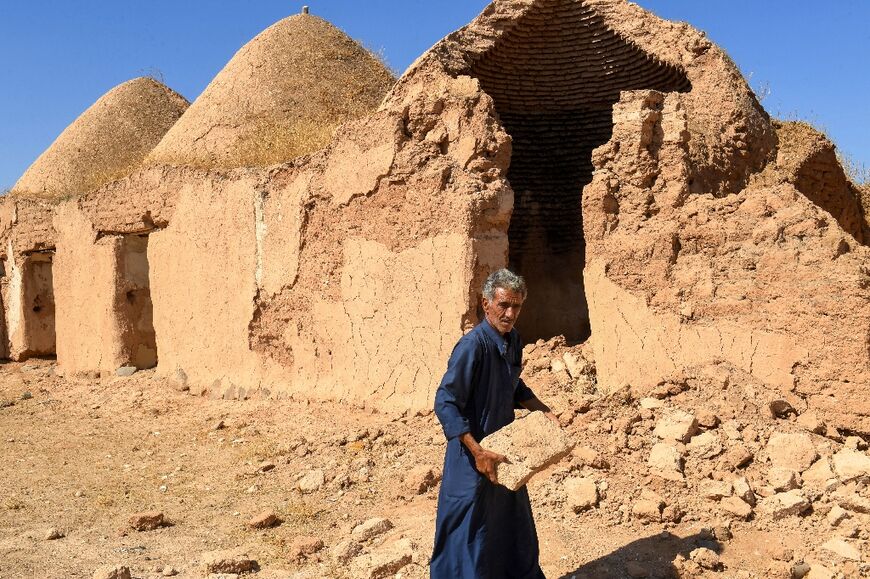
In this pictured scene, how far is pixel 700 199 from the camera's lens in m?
5.60

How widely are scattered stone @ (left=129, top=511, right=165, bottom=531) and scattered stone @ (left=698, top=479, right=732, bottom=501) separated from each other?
3.14 metres

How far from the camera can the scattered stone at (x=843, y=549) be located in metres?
3.85

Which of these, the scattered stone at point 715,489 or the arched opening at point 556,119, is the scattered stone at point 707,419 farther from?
the arched opening at point 556,119

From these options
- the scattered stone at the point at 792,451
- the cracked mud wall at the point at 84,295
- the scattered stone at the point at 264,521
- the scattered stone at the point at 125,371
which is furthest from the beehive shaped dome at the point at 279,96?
the scattered stone at the point at 792,451

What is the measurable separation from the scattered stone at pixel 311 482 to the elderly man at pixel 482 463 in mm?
2239

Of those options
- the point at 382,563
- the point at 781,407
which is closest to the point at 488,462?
the point at 382,563

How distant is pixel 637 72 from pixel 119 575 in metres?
5.96

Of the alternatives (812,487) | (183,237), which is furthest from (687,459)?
(183,237)

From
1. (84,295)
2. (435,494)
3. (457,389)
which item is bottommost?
(435,494)

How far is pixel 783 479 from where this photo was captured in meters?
4.43

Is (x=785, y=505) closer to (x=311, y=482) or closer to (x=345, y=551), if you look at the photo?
(x=345, y=551)

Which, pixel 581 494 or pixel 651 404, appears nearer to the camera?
pixel 581 494

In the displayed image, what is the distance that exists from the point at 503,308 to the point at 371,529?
5.78 feet

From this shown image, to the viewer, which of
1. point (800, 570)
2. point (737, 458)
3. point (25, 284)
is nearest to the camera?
point (800, 570)
